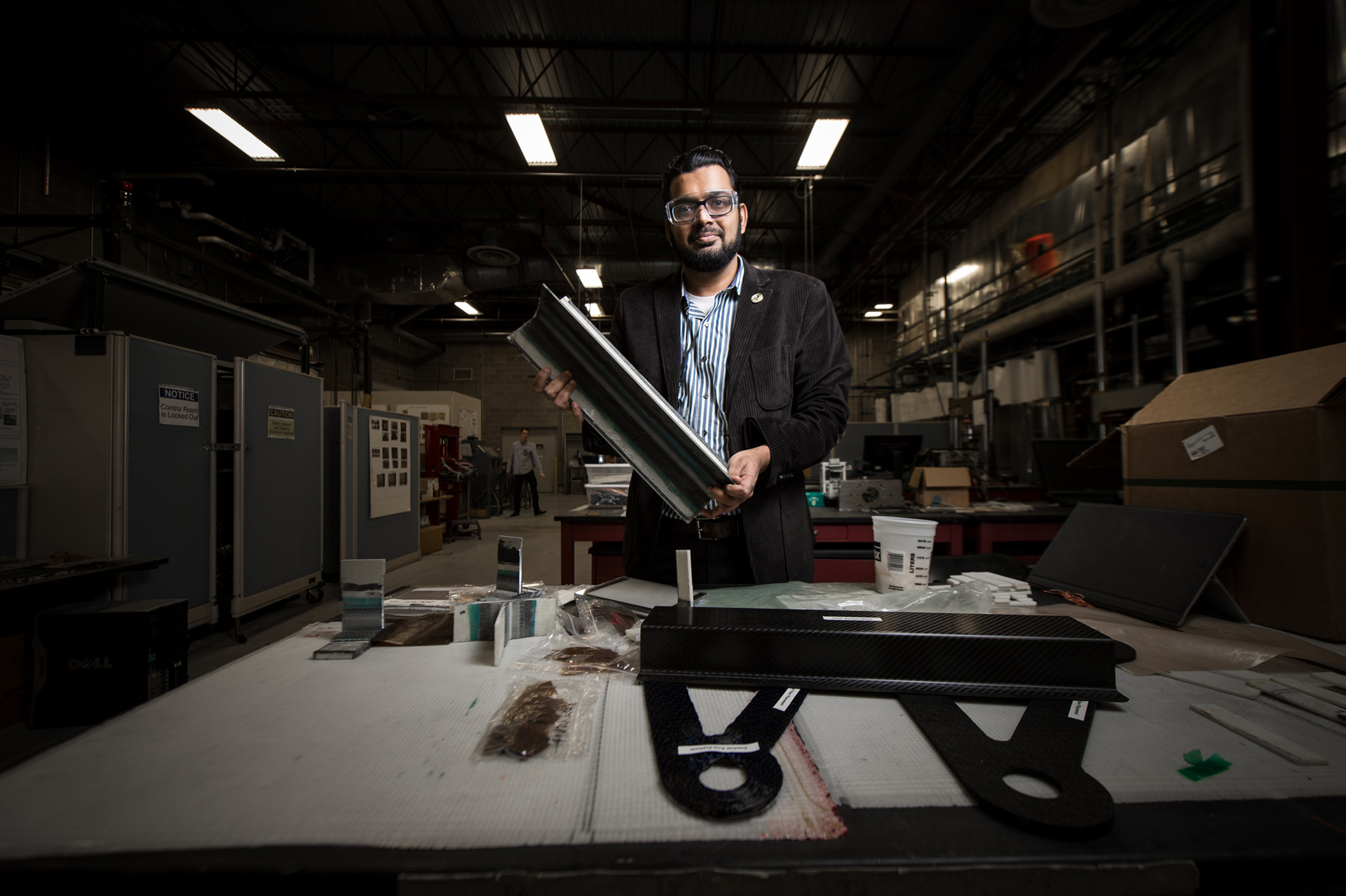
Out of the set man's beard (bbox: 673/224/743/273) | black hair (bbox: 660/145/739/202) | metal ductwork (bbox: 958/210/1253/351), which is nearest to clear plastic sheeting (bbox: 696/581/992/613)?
man's beard (bbox: 673/224/743/273)

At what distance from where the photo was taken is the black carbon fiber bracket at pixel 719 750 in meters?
0.44

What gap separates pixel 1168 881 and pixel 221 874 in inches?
28.1

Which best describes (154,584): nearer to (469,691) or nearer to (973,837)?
(469,691)

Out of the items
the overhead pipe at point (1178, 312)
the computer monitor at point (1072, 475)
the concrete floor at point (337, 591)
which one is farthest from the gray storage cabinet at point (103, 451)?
the overhead pipe at point (1178, 312)

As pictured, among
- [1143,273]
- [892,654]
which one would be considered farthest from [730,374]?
[1143,273]

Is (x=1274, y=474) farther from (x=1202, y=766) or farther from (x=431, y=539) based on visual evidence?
(x=431, y=539)

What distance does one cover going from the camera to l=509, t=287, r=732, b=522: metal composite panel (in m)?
0.81

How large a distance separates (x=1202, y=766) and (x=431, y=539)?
5.79 m

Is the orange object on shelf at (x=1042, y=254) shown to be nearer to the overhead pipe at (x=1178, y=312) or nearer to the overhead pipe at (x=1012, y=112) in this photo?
the overhead pipe at (x=1012, y=112)

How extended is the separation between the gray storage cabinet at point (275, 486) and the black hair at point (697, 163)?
9.71ft

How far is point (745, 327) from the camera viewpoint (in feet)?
3.94

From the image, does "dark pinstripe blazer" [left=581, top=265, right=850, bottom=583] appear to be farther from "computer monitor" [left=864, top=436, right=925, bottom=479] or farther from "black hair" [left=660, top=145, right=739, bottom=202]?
"computer monitor" [left=864, top=436, right=925, bottom=479]

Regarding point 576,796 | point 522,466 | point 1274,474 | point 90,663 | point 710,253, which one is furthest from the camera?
point 522,466

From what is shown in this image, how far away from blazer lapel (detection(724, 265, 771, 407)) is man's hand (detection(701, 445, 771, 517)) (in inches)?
9.4
